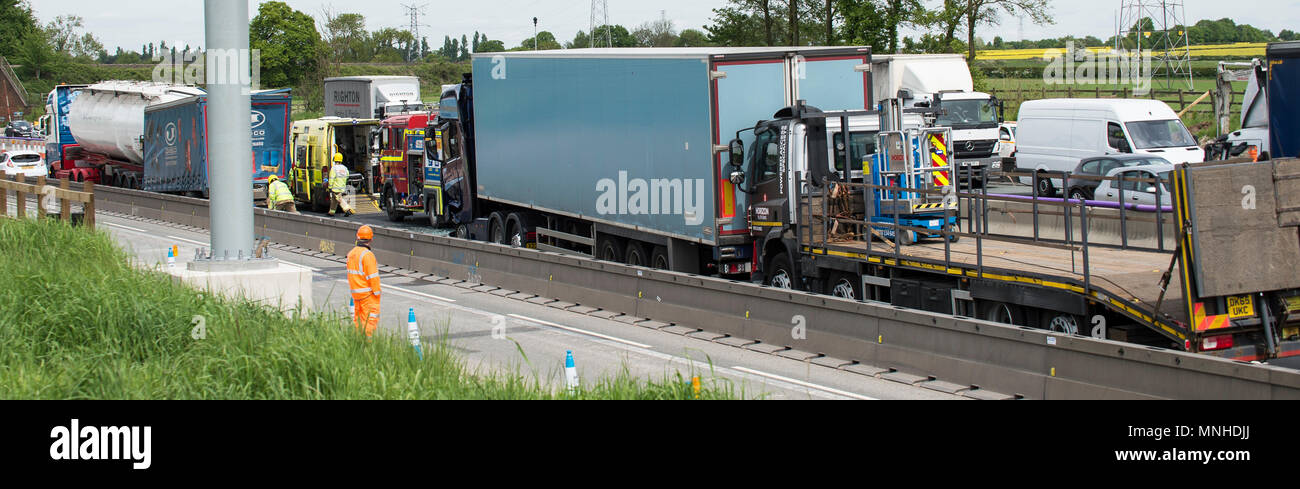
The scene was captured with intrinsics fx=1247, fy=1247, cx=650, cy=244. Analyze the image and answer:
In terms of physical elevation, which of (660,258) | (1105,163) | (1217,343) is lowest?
(1217,343)

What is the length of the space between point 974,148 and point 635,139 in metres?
21.2

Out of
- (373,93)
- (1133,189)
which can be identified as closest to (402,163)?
(373,93)

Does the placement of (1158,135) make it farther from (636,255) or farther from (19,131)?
(19,131)

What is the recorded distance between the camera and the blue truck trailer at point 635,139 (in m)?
16.7

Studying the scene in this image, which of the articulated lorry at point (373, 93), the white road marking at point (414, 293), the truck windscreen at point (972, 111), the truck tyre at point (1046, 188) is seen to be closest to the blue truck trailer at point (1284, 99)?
the truck tyre at point (1046, 188)

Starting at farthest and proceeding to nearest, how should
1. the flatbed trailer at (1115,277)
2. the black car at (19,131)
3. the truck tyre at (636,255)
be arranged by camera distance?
the black car at (19,131) < the truck tyre at (636,255) < the flatbed trailer at (1115,277)

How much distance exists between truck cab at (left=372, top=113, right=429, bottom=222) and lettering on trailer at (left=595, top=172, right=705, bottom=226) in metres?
11.0

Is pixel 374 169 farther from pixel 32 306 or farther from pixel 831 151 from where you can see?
pixel 32 306

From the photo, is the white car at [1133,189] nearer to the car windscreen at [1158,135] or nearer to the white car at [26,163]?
the car windscreen at [1158,135]

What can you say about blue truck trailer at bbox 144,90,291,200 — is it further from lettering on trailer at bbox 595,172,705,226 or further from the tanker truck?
lettering on trailer at bbox 595,172,705,226

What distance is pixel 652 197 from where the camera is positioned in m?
18.2
